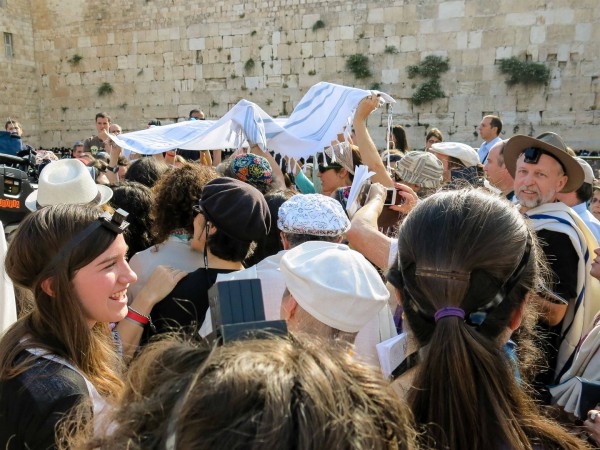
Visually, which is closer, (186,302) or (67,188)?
(186,302)

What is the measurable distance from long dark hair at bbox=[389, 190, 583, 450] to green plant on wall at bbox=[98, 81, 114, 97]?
1810 centimetres

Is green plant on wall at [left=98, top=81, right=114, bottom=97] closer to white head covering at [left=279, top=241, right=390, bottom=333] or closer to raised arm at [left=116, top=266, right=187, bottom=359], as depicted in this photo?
raised arm at [left=116, top=266, right=187, bottom=359]

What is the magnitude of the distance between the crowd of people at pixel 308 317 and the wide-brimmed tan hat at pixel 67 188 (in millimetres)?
10

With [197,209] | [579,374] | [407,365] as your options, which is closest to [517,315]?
[407,365]

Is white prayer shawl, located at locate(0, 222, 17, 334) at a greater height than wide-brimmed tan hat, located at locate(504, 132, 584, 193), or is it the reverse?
wide-brimmed tan hat, located at locate(504, 132, 584, 193)

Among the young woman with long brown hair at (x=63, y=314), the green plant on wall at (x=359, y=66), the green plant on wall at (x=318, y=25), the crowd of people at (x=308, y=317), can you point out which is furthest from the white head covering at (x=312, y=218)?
the green plant on wall at (x=318, y=25)

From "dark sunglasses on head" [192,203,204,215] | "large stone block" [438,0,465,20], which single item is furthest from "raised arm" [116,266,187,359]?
"large stone block" [438,0,465,20]

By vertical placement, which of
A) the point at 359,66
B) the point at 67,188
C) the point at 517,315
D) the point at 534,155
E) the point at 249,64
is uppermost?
the point at 249,64

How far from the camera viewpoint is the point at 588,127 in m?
13.8

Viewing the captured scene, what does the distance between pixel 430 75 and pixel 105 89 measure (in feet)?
32.5

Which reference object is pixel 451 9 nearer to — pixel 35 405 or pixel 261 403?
pixel 35 405

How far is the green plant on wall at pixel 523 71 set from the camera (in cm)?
1383

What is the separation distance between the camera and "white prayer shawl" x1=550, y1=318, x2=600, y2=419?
1.92m

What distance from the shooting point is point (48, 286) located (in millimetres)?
1877
